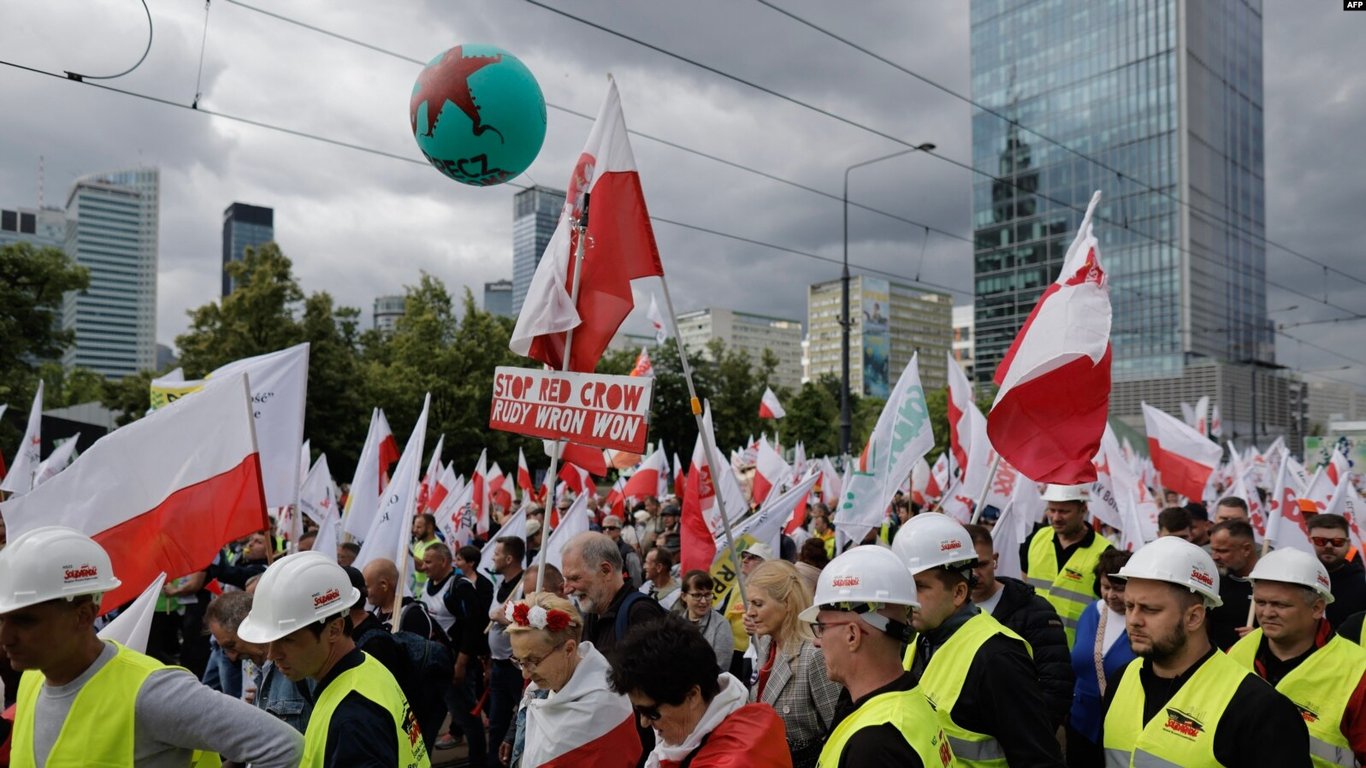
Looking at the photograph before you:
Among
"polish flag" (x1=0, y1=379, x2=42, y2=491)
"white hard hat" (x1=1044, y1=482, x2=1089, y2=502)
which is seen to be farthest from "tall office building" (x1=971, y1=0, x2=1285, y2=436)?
"white hard hat" (x1=1044, y1=482, x2=1089, y2=502)

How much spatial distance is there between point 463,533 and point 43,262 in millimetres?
23302

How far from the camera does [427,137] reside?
18.6ft

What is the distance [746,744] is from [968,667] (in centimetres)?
96

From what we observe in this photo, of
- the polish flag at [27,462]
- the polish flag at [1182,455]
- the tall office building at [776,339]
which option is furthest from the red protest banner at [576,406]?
the tall office building at [776,339]

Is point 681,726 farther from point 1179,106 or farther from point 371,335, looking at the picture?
point 1179,106

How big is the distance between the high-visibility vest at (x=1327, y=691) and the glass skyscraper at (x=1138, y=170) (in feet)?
250

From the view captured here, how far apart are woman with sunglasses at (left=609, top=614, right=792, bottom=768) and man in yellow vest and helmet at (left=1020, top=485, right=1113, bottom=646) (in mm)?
3996

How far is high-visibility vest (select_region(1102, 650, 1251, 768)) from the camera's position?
9.88 feet

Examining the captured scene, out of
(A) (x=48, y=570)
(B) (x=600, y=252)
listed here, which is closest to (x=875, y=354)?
(B) (x=600, y=252)

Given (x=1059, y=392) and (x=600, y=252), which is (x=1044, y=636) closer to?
(x=1059, y=392)

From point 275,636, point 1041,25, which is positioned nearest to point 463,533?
point 275,636

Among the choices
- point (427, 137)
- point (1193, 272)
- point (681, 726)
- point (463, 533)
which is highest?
point (1193, 272)

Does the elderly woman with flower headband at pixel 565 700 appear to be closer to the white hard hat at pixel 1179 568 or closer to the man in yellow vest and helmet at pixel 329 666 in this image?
the man in yellow vest and helmet at pixel 329 666

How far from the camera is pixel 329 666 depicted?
324 centimetres
